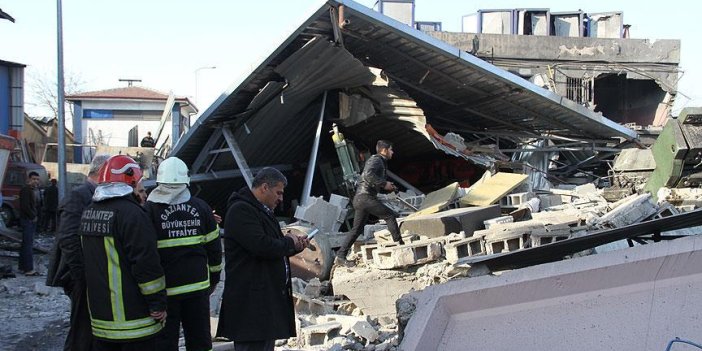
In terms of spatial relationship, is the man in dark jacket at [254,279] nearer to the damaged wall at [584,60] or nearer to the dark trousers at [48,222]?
the dark trousers at [48,222]

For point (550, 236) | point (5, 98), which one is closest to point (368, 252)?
point (550, 236)

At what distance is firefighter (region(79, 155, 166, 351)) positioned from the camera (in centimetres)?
353

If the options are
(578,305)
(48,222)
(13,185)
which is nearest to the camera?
(578,305)

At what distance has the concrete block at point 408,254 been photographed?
702 cm

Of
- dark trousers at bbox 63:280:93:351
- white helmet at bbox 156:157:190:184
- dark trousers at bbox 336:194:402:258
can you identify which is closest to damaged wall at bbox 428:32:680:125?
dark trousers at bbox 336:194:402:258

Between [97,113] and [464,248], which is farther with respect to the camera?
[97,113]

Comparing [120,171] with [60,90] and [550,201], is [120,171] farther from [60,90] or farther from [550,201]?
[60,90]

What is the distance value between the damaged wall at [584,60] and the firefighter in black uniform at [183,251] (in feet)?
80.2

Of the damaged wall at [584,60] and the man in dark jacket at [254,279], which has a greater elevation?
the damaged wall at [584,60]

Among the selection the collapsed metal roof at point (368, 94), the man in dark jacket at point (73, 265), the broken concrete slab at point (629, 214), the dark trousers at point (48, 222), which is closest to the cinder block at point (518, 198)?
the collapsed metal roof at point (368, 94)

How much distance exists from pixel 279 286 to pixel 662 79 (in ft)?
94.8

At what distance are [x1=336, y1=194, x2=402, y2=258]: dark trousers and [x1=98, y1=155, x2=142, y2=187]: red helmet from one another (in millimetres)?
4253

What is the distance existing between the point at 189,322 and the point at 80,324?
0.65m

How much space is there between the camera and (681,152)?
8.21m
